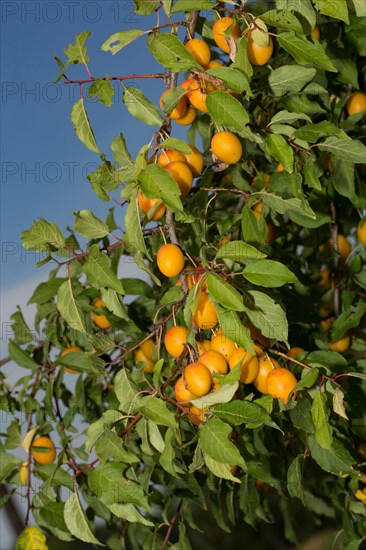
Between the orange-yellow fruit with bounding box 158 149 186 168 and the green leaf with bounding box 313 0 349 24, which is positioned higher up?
the green leaf with bounding box 313 0 349 24

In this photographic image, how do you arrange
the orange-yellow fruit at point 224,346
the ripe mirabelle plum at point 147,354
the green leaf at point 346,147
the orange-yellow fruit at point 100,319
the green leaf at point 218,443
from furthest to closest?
the orange-yellow fruit at point 100,319, the ripe mirabelle plum at point 147,354, the green leaf at point 346,147, the orange-yellow fruit at point 224,346, the green leaf at point 218,443

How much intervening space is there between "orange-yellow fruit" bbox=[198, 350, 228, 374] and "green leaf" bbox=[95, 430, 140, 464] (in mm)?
119

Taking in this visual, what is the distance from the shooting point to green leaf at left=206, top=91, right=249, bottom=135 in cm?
73

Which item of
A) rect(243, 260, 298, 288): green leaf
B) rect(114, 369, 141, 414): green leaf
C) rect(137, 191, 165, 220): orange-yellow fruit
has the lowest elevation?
rect(114, 369, 141, 414): green leaf

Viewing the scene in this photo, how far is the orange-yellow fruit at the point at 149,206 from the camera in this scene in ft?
2.69

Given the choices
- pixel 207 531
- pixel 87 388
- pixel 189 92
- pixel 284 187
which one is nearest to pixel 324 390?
pixel 284 187

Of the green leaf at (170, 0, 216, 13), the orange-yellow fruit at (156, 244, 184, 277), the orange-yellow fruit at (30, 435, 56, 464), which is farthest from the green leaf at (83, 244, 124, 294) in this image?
the orange-yellow fruit at (30, 435, 56, 464)

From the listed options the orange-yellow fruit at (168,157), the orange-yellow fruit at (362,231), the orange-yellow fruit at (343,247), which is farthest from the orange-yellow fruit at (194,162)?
the orange-yellow fruit at (343,247)

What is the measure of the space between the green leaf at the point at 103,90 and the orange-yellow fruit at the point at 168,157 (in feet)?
0.28

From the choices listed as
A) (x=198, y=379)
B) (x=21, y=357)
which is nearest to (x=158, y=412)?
(x=198, y=379)

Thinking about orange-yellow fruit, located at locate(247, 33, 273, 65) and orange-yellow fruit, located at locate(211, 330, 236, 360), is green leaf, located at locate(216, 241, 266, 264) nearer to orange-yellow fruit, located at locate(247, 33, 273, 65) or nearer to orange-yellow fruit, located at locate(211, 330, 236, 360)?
orange-yellow fruit, located at locate(211, 330, 236, 360)

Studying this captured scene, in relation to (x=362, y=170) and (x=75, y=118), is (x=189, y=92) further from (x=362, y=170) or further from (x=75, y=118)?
(x=362, y=170)

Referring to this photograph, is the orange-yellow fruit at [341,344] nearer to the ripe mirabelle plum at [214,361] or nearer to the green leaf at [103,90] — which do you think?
the ripe mirabelle plum at [214,361]

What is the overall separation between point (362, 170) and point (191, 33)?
0.55m
